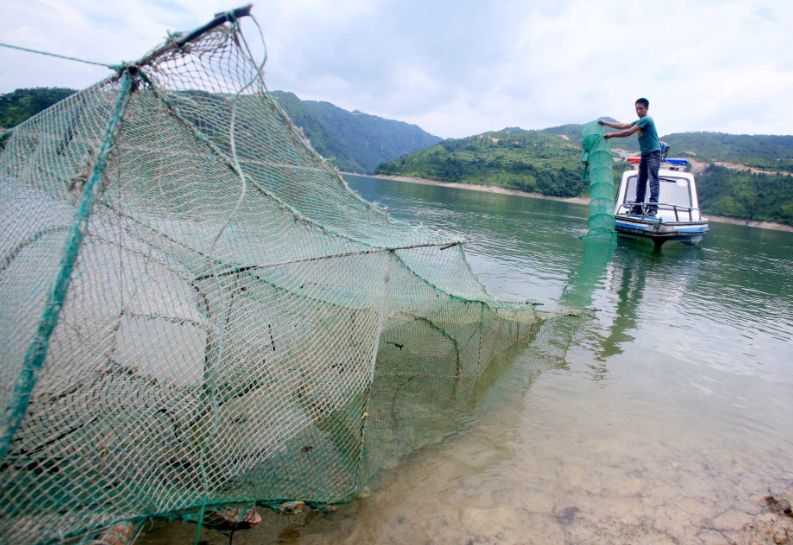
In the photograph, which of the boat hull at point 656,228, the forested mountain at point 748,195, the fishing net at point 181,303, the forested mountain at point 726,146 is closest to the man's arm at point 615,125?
the fishing net at point 181,303

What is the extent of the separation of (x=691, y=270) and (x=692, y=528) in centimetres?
1513

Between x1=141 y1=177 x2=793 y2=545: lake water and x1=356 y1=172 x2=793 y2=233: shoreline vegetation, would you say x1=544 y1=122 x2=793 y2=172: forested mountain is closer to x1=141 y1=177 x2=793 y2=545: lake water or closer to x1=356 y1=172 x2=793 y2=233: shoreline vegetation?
x1=356 y1=172 x2=793 y2=233: shoreline vegetation

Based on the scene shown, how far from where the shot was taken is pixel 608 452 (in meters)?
4.60

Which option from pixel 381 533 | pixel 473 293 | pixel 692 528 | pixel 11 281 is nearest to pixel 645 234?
pixel 473 293

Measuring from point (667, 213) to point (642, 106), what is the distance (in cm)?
1278

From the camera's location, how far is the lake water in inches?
136

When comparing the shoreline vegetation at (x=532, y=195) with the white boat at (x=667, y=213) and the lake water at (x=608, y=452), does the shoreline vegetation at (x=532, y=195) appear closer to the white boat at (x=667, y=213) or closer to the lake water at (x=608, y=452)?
the white boat at (x=667, y=213)

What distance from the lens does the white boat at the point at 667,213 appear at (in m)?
17.3

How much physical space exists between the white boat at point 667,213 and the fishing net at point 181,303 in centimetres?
1515

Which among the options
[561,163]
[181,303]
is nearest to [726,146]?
[561,163]

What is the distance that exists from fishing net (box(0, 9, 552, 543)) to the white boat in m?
15.1

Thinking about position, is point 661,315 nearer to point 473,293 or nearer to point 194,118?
point 473,293

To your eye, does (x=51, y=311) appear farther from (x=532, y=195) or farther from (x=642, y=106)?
(x=532, y=195)

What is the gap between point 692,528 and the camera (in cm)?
360
